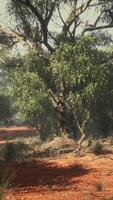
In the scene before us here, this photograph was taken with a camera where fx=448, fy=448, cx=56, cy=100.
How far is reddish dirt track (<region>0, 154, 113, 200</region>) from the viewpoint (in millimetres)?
13930

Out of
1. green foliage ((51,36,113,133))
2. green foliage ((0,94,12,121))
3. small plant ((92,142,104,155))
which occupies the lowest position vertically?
small plant ((92,142,104,155))

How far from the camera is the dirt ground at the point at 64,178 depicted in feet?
45.6

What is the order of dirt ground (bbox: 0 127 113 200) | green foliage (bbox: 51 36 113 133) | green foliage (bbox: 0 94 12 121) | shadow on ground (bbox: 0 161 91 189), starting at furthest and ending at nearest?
green foliage (bbox: 0 94 12 121), green foliage (bbox: 51 36 113 133), shadow on ground (bbox: 0 161 91 189), dirt ground (bbox: 0 127 113 200)

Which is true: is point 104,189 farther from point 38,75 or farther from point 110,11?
point 110,11

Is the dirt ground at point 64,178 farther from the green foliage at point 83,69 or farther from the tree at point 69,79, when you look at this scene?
the green foliage at point 83,69

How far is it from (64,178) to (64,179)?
0.23 meters

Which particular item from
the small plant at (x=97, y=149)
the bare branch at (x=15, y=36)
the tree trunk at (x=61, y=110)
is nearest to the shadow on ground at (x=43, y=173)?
the small plant at (x=97, y=149)

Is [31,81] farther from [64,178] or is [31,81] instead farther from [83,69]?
[64,178]

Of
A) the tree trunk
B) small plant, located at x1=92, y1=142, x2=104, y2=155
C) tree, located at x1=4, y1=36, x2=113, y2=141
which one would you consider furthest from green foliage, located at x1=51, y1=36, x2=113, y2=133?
the tree trunk

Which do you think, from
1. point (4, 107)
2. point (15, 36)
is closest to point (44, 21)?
point (15, 36)

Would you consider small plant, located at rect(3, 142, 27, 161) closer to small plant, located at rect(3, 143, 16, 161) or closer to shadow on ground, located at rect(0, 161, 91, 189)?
small plant, located at rect(3, 143, 16, 161)

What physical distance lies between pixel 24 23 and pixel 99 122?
13627 millimetres

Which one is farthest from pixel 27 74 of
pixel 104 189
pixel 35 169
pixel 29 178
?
pixel 104 189

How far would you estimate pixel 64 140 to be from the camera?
97.8 ft
